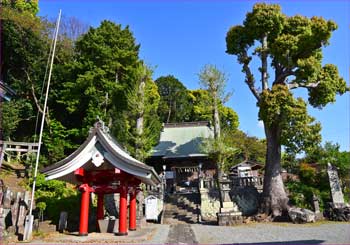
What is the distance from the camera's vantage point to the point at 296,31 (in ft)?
53.5

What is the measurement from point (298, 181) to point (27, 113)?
70.8 ft

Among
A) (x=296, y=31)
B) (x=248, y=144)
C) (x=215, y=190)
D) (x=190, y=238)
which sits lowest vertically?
(x=190, y=238)

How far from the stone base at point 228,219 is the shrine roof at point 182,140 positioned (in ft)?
28.1

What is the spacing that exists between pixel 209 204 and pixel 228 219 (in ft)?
10.2

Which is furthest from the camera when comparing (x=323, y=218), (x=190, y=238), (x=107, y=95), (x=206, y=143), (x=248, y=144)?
(x=248, y=144)

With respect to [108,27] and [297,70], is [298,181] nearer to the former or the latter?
[297,70]

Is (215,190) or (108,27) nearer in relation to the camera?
(215,190)

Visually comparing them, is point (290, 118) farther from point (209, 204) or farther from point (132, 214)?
point (132, 214)

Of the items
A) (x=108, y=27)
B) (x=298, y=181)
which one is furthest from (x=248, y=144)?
(x=108, y=27)

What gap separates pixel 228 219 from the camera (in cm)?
1411

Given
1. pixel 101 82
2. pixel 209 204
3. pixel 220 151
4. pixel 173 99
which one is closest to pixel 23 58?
pixel 101 82

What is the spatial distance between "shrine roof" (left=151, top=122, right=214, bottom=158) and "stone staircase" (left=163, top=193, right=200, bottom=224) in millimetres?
4780

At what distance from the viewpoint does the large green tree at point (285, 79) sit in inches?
587

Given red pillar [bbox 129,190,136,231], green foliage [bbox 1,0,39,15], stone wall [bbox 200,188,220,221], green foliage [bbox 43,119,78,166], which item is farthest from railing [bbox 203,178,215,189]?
green foliage [bbox 1,0,39,15]
